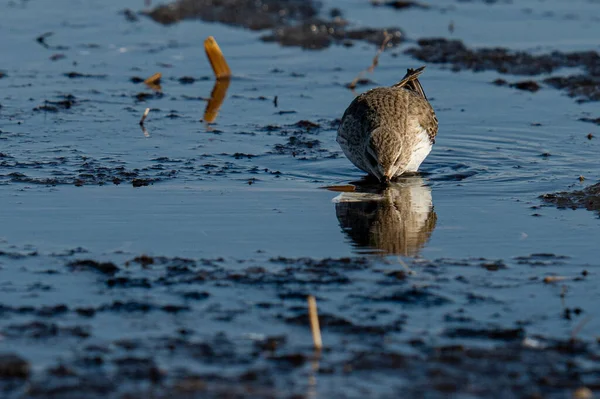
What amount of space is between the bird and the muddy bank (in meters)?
6.05

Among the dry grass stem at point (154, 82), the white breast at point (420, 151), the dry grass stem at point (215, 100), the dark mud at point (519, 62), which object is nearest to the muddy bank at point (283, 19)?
the dark mud at point (519, 62)

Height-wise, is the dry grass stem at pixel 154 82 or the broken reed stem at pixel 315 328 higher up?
the dry grass stem at pixel 154 82

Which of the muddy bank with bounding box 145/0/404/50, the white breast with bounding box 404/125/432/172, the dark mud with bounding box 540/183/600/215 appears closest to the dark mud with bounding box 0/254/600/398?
the dark mud with bounding box 540/183/600/215

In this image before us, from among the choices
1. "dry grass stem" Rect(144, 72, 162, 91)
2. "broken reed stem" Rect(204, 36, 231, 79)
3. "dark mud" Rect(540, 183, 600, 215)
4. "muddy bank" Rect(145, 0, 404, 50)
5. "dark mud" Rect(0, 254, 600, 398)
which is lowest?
"dark mud" Rect(0, 254, 600, 398)

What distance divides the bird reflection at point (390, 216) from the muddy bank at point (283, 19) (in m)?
7.12

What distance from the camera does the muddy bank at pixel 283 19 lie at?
55.9 ft

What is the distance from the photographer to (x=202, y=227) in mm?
8281

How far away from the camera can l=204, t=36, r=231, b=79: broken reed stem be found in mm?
14273

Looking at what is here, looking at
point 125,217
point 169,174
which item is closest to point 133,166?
point 169,174

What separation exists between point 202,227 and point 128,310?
191 centimetres

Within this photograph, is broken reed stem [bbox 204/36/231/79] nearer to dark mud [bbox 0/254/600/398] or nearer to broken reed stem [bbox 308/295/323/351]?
dark mud [bbox 0/254/600/398]

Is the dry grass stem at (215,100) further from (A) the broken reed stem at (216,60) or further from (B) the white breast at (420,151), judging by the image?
(B) the white breast at (420,151)

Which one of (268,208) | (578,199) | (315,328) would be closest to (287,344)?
(315,328)

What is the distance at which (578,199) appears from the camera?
30.3 feet
